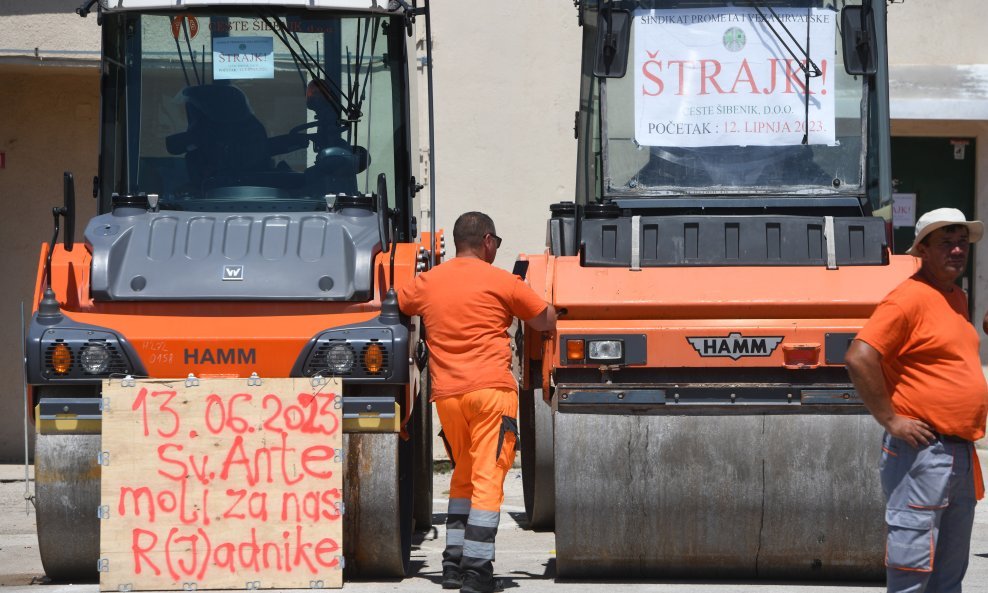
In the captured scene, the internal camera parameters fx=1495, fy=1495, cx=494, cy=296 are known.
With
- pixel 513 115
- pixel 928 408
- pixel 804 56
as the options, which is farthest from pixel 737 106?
pixel 513 115

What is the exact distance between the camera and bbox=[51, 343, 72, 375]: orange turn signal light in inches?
254

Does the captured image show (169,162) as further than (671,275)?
Yes

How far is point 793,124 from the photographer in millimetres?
7594

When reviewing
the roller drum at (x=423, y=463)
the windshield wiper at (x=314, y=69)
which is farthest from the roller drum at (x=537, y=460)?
the windshield wiper at (x=314, y=69)

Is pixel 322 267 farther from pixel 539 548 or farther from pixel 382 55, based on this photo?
pixel 539 548

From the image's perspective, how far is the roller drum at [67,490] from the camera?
6520 millimetres

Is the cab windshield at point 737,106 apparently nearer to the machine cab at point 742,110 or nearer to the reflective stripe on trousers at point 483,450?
the machine cab at point 742,110

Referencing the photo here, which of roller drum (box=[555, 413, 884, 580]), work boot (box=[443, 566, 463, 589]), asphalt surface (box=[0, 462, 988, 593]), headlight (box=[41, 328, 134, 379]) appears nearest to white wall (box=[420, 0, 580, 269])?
asphalt surface (box=[0, 462, 988, 593])

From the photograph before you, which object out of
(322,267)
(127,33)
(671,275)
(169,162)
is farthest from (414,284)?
(127,33)

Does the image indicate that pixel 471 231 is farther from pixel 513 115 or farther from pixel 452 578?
pixel 513 115

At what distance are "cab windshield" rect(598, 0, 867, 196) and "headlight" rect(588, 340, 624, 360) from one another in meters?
1.44

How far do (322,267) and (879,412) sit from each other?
2784 millimetres

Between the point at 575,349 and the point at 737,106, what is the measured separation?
1.89m

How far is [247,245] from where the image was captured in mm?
6871
